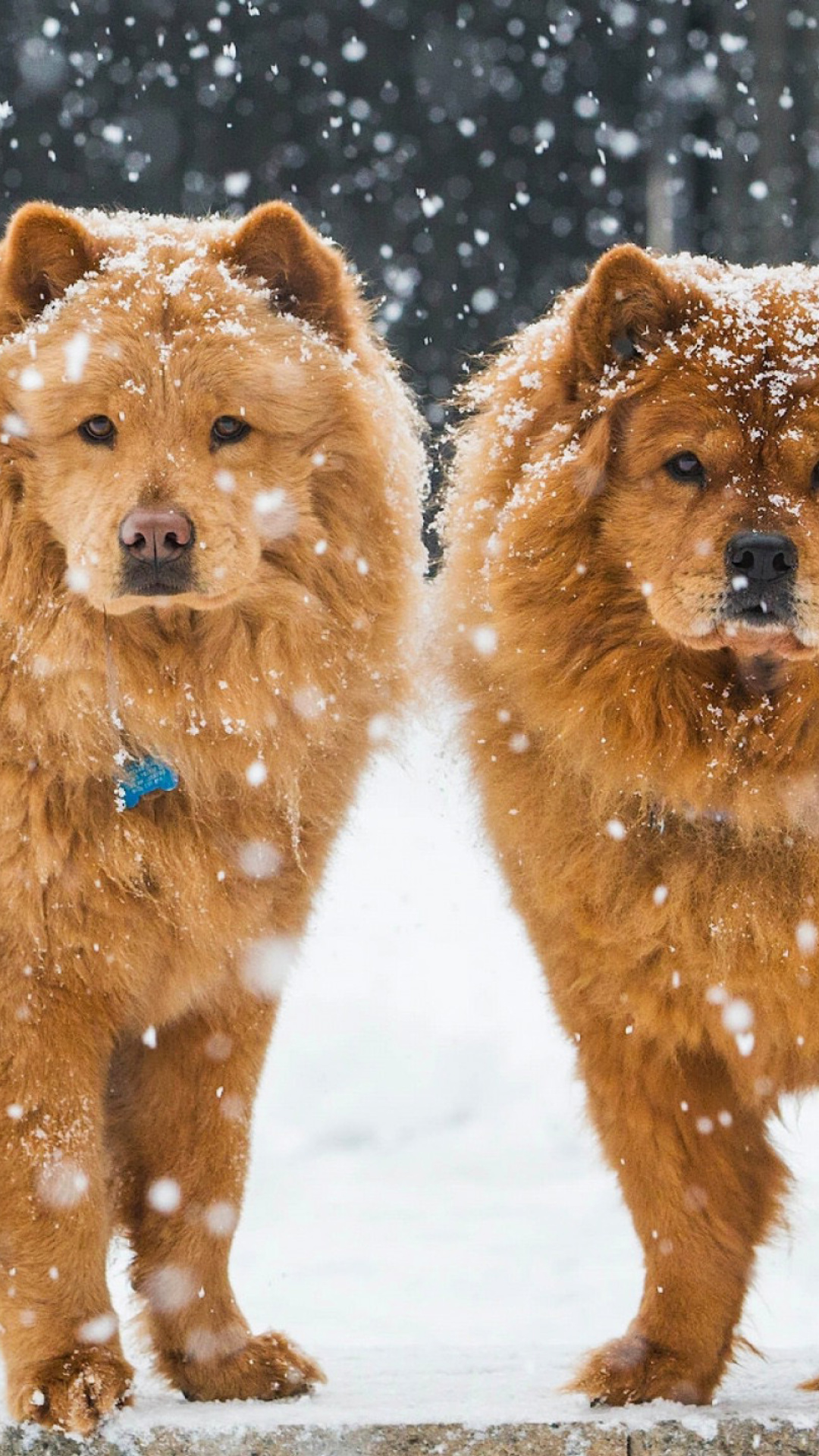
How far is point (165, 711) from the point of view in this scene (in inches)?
128

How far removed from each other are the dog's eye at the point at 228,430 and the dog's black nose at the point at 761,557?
0.97 m

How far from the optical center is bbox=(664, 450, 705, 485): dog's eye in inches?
119

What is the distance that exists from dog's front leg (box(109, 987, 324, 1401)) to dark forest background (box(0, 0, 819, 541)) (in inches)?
184

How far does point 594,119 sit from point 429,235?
3.17 feet

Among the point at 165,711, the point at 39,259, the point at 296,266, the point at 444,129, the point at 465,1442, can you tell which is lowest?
the point at 465,1442

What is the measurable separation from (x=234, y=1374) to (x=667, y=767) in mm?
1465

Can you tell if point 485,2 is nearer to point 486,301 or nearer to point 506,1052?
point 486,301

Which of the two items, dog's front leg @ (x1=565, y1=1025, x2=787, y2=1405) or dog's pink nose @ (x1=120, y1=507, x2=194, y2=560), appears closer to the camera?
dog's pink nose @ (x1=120, y1=507, x2=194, y2=560)

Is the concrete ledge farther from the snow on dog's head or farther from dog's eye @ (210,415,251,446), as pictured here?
dog's eye @ (210,415,251,446)

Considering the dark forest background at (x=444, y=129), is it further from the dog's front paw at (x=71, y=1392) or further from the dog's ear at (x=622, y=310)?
the dog's front paw at (x=71, y=1392)

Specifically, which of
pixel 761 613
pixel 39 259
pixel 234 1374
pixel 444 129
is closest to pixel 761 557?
pixel 761 613

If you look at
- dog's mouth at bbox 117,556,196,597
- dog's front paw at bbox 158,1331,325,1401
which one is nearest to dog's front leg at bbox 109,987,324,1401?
dog's front paw at bbox 158,1331,325,1401

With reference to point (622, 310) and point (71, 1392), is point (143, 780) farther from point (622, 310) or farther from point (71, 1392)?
point (622, 310)

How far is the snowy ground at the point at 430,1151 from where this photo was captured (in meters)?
4.62
